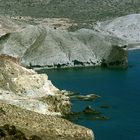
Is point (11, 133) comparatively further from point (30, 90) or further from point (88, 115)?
point (88, 115)

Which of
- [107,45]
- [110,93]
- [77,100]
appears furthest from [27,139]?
[107,45]

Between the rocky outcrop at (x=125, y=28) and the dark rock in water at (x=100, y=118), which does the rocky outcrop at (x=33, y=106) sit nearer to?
Result: the dark rock in water at (x=100, y=118)

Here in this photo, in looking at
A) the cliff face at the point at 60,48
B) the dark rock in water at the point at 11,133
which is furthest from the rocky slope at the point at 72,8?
the dark rock in water at the point at 11,133

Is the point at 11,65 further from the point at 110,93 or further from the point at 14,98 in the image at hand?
the point at 110,93

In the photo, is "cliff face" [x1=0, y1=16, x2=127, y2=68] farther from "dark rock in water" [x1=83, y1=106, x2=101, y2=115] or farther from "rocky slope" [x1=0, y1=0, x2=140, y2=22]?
"rocky slope" [x1=0, y1=0, x2=140, y2=22]

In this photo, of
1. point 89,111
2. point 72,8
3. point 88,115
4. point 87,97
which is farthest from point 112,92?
point 72,8

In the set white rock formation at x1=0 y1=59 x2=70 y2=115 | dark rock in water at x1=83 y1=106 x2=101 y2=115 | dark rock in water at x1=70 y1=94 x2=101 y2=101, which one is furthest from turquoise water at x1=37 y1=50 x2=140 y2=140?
white rock formation at x1=0 y1=59 x2=70 y2=115
